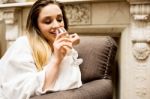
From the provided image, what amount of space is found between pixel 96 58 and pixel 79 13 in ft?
3.08

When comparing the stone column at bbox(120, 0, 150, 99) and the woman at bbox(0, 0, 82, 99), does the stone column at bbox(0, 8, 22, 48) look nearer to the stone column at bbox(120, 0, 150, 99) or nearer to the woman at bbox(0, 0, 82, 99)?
the stone column at bbox(120, 0, 150, 99)

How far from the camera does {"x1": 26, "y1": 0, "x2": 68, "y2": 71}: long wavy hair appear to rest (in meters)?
1.42

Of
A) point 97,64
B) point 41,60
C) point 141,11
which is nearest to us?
point 41,60

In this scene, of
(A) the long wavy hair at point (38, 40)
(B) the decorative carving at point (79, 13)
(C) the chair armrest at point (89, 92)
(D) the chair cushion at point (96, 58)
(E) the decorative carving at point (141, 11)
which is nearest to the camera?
(C) the chair armrest at point (89, 92)

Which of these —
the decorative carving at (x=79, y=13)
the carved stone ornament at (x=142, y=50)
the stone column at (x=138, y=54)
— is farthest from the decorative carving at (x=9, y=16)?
the carved stone ornament at (x=142, y=50)

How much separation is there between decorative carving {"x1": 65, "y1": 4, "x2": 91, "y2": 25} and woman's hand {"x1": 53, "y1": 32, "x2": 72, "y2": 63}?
1.14 metres

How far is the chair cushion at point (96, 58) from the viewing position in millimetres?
1600

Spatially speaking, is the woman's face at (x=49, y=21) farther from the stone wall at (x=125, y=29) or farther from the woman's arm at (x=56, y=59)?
the stone wall at (x=125, y=29)

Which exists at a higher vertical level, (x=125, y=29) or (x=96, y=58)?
(x=125, y=29)

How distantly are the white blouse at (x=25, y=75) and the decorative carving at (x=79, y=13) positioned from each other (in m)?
1.06

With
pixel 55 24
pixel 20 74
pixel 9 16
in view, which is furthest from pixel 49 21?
pixel 9 16

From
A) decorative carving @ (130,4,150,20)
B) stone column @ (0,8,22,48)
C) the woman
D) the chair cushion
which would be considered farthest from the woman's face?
stone column @ (0,8,22,48)

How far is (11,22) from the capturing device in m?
2.76

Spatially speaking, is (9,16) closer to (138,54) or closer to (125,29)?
(125,29)
